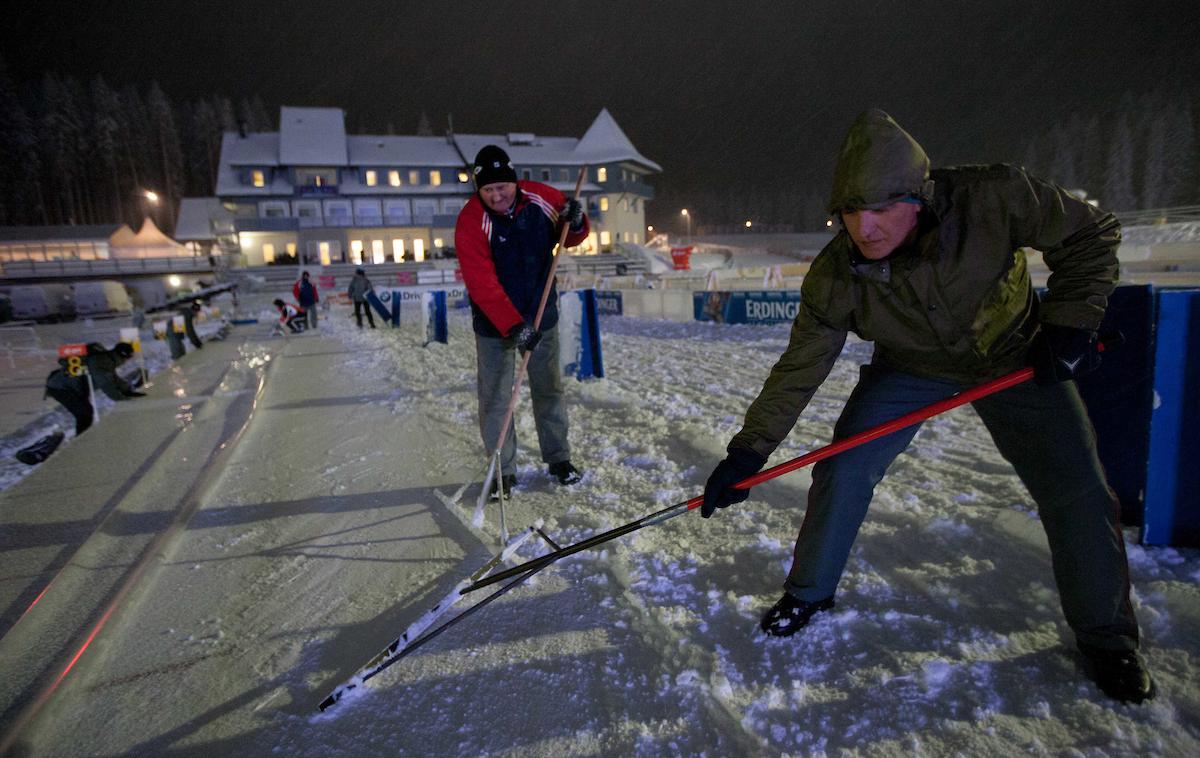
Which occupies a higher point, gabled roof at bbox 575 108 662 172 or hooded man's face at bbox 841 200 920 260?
gabled roof at bbox 575 108 662 172

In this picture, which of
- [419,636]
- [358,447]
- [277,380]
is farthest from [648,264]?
[419,636]

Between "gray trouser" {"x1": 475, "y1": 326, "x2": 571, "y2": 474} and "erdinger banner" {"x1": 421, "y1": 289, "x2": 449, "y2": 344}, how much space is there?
26.4ft

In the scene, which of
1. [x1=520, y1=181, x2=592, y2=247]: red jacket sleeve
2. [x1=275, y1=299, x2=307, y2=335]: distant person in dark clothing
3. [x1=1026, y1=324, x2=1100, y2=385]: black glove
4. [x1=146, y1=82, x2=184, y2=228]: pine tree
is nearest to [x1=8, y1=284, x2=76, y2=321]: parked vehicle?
[x1=275, y1=299, x2=307, y2=335]: distant person in dark clothing

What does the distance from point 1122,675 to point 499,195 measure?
3.35m

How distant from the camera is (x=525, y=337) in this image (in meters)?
3.44

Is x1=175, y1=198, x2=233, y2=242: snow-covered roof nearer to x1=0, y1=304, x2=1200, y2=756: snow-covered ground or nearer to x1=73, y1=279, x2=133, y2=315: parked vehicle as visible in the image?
x1=73, y1=279, x2=133, y2=315: parked vehicle

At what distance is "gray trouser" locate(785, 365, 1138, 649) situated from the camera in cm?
181

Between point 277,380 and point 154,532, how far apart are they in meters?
5.67

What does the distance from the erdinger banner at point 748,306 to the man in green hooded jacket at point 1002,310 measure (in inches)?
380

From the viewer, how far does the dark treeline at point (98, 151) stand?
63000mm

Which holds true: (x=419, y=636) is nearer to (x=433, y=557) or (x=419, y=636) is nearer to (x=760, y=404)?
(x=433, y=557)

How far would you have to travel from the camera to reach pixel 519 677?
205 centimetres

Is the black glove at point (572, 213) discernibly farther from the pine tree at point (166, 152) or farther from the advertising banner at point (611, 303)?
the pine tree at point (166, 152)

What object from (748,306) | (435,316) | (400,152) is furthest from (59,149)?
(748,306)
